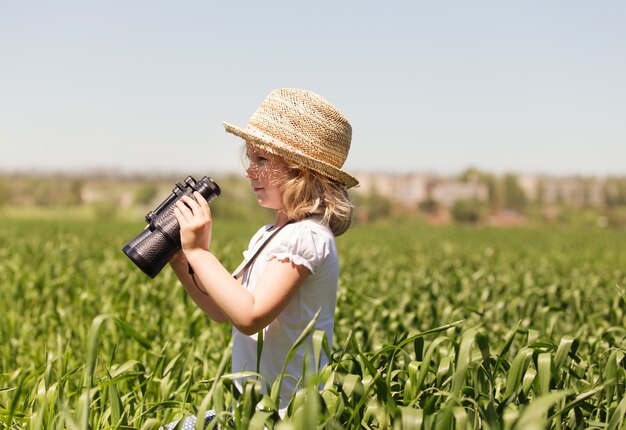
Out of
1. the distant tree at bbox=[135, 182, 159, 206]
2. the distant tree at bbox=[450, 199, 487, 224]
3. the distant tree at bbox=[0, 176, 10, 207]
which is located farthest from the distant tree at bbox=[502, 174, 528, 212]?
the distant tree at bbox=[0, 176, 10, 207]

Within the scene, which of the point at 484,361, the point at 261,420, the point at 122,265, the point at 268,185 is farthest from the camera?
the point at 122,265

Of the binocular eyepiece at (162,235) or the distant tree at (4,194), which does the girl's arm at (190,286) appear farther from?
the distant tree at (4,194)

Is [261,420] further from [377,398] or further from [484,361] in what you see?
[484,361]

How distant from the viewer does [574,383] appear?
9.53ft

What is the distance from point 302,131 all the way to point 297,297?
0.52 metres

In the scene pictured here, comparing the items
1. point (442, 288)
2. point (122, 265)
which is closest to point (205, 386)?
point (442, 288)

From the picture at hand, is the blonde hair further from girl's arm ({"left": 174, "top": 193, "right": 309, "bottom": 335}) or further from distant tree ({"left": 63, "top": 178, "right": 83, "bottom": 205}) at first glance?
distant tree ({"left": 63, "top": 178, "right": 83, "bottom": 205})

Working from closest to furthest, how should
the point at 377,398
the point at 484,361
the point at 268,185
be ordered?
the point at 377,398, the point at 484,361, the point at 268,185

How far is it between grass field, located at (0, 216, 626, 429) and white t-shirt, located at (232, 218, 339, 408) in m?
0.14

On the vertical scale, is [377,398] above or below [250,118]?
below

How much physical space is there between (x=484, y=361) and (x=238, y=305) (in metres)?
0.71

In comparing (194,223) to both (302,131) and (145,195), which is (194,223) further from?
(145,195)

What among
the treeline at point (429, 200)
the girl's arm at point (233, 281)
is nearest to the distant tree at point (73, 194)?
the treeline at point (429, 200)

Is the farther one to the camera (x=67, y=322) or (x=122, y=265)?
(x=122, y=265)
